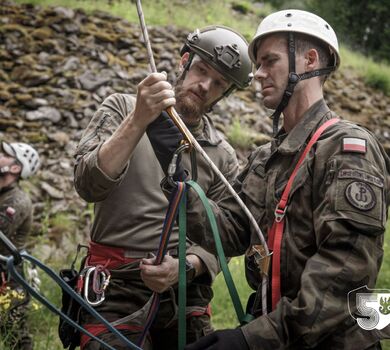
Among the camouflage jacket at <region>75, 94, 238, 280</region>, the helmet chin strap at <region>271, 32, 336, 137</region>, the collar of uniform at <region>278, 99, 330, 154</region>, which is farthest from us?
the camouflage jacket at <region>75, 94, 238, 280</region>

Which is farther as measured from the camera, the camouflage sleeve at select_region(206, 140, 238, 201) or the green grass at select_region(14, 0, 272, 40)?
the green grass at select_region(14, 0, 272, 40)

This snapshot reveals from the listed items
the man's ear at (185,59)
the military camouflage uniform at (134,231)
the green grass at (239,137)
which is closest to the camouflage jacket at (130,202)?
the military camouflage uniform at (134,231)

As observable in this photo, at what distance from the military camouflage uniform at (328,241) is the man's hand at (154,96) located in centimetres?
63

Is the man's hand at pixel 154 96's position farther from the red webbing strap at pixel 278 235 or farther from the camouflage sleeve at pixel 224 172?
the camouflage sleeve at pixel 224 172

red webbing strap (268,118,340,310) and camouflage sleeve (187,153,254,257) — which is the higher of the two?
red webbing strap (268,118,340,310)

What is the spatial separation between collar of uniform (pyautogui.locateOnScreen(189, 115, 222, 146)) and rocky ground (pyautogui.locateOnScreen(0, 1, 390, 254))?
4682 millimetres

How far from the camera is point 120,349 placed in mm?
2795

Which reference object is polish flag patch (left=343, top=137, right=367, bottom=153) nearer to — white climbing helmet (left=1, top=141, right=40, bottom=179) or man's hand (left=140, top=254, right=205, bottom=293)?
man's hand (left=140, top=254, right=205, bottom=293)

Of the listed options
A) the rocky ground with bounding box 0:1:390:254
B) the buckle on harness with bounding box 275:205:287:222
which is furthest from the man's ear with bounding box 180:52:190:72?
the rocky ground with bounding box 0:1:390:254

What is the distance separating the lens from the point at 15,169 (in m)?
5.88

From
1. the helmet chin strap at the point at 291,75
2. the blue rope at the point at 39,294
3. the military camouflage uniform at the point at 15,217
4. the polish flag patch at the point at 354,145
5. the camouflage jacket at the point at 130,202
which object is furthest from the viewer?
the military camouflage uniform at the point at 15,217

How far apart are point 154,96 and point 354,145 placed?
97cm

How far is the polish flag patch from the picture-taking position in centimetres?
210

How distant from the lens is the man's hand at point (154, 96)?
2.44 metres
